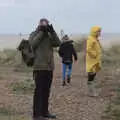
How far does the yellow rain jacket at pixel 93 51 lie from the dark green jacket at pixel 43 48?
150 inches

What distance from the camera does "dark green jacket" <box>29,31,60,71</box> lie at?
11773 millimetres

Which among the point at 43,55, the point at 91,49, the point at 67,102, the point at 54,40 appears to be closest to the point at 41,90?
the point at 43,55

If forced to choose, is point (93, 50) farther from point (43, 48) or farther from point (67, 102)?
point (43, 48)

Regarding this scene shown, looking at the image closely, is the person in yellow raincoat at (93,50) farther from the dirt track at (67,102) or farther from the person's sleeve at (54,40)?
the person's sleeve at (54,40)

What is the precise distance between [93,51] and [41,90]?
413 cm

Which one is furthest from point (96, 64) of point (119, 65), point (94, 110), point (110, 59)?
Answer: point (110, 59)

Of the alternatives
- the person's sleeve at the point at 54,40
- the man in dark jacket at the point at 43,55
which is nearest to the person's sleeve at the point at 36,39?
the man in dark jacket at the point at 43,55

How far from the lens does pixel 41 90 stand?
39.2 feet

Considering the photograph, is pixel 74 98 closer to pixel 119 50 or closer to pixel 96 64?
pixel 96 64

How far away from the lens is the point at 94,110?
13820 mm

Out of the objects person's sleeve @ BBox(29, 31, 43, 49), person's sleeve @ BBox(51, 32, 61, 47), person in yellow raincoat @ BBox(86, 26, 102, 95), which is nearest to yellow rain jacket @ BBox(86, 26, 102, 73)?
person in yellow raincoat @ BBox(86, 26, 102, 95)

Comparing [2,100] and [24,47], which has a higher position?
[24,47]

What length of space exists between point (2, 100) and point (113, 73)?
9.73 meters

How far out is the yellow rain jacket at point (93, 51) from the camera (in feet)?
51.4
